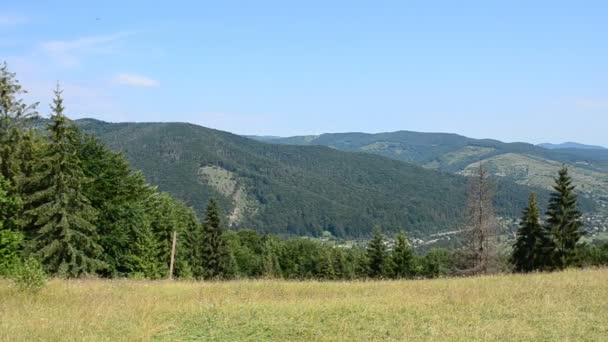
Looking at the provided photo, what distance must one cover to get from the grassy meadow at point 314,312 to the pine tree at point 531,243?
1418 inches

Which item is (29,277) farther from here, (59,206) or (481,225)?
(481,225)

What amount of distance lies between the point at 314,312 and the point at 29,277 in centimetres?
806

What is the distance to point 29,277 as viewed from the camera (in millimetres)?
14680

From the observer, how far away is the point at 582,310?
12.9m

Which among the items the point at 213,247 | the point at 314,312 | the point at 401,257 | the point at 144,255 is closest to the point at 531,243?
the point at 401,257

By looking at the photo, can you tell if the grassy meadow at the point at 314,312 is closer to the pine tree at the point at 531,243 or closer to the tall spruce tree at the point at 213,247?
the pine tree at the point at 531,243

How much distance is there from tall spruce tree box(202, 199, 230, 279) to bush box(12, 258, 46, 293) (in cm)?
4863

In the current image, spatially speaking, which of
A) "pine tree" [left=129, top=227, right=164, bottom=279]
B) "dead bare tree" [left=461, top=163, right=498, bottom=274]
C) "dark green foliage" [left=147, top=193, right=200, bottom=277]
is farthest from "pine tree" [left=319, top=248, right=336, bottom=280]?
"dead bare tree" [left=461, top=163, right=498, bottom=274]

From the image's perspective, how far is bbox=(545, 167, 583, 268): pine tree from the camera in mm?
51062

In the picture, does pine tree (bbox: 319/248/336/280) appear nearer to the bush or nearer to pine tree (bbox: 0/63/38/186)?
pine tree (bbox: 0/63/38/186)

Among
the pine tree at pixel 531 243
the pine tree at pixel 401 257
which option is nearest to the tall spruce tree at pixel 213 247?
the pine tree at pixel 401 257

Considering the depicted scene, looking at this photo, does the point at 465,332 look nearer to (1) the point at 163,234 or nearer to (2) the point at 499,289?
(2) the point at 499,289

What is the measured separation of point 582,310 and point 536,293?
2.33 meters

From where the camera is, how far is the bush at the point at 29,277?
47.9 ft
